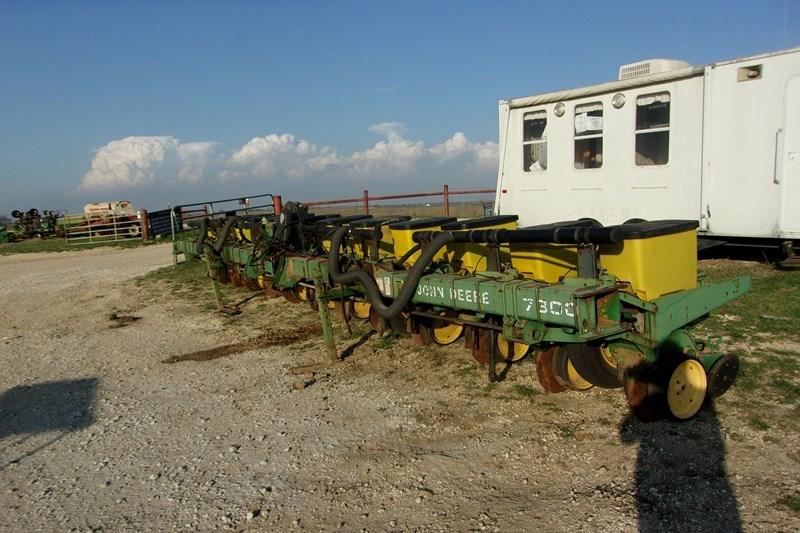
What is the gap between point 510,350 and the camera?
5504 millimetres

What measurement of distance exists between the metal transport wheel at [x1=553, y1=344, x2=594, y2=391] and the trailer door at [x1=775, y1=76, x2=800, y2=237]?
5074 mm

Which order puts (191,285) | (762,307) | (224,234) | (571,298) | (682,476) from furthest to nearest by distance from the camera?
(191,285), (224,234), (762,307), (571,298), (682,476)

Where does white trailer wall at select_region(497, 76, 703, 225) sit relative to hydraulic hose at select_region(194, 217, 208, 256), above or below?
above

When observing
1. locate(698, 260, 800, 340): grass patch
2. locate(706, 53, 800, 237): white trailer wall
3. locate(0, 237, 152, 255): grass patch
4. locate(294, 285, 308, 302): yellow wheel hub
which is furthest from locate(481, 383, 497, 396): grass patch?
locate(0, 237, 152, 255): grass patch

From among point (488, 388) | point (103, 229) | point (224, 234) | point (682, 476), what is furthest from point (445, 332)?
point (103, 229)

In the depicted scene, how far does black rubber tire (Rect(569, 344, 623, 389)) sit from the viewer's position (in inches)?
178

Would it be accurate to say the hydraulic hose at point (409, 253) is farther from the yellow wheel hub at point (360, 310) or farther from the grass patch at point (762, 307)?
the grass patch at point (762, 307)

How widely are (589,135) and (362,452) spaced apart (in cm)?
698

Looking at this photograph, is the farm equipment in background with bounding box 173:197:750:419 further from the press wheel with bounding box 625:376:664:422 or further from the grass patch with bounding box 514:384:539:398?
the grass patch with bounding box 514:384:539:398

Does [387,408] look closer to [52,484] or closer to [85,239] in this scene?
[52,484]

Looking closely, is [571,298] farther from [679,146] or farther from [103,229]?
[103,229]

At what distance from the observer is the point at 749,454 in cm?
371

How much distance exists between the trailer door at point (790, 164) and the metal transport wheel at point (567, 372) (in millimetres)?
5074

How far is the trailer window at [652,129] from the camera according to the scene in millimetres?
8758
